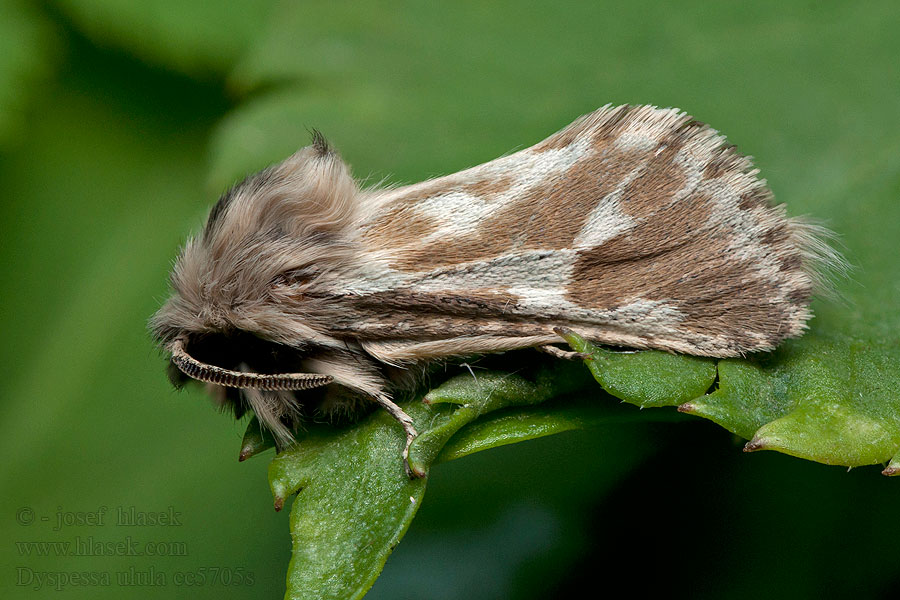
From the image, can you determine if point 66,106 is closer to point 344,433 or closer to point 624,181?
point 344,433

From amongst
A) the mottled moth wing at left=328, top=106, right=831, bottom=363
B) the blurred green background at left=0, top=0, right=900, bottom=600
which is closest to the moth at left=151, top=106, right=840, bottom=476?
the mottled moth wing at left=328, top=106, right=831, bottom=363

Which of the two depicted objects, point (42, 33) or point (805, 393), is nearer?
point (805, 393)

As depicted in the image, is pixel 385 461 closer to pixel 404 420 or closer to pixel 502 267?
pixel 404 420

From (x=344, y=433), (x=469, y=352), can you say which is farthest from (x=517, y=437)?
(x=344, y=433)

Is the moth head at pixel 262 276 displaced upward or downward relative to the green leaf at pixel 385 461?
upward

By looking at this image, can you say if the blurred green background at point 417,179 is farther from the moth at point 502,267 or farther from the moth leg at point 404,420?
the moth leg at point 404,420

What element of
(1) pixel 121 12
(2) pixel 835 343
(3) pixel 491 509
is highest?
(1) pixel 121 12

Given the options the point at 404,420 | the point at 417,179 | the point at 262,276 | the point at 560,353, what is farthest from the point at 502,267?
the point at 417,179

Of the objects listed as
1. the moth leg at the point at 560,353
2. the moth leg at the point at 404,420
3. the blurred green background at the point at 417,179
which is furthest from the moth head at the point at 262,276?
the moth leg at the point at 560,353
